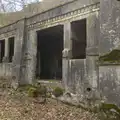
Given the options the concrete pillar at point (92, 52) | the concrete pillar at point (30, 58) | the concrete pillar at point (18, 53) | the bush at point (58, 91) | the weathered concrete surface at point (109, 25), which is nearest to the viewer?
the weathered concrete surface at point (109, 25)

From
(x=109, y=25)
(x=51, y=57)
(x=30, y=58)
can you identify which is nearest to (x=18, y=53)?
(x=30, y=58)

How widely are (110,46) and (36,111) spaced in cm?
337

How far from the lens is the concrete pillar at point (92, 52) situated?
721 centimetres

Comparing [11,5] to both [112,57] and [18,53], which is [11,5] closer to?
[18,53]

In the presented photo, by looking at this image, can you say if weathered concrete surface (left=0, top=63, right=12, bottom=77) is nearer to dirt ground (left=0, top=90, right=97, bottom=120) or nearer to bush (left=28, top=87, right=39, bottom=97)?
bush (left=28, top=87, right=39, bottom=97)

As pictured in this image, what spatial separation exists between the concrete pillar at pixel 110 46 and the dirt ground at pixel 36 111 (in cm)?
108

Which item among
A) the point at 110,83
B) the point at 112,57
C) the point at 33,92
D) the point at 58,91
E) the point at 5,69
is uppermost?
the point at 112,57

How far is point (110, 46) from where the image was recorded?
6254 millimetres

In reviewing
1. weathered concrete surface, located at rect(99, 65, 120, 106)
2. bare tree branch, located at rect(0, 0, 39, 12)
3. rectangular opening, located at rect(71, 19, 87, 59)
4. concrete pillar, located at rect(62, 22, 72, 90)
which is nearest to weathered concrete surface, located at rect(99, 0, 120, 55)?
weathered concrete surface, located at rect(99, 65, 120, 106)

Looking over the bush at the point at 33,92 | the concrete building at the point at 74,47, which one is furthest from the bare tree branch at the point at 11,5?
the bush at the point at 33,92

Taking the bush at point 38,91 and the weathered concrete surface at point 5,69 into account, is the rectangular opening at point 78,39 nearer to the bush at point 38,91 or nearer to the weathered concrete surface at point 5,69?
the bush at point 38,91

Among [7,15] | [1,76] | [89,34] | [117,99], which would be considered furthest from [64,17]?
[7,15]

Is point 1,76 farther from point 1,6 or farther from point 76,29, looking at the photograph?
point 1,6

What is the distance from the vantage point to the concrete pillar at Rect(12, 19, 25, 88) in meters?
10.8
